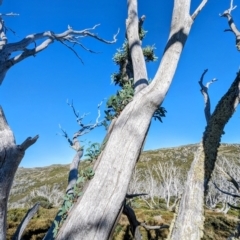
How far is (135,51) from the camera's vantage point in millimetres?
3609

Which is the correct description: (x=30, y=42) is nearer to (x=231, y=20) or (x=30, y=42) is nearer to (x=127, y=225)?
(x=231, y=20)

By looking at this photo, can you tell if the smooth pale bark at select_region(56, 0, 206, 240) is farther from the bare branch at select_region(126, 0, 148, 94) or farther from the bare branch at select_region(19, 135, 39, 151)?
the bare branch at select_region(19, 135, 39, 151)

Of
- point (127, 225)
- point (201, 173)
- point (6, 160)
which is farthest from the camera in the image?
point (127, 225)

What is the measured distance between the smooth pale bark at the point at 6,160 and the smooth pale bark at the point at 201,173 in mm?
4545

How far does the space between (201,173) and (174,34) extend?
170 inches

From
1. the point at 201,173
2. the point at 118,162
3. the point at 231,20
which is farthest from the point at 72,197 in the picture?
the point at 231,20

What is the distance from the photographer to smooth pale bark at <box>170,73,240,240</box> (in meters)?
5.89

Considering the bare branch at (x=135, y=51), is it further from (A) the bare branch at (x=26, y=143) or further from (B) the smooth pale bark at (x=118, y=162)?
(A) the bare branch at (x=26, y=143)

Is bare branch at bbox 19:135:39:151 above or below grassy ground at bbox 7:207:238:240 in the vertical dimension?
above

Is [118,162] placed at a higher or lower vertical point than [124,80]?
lower

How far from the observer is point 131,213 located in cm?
374

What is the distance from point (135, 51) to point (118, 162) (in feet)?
5.58

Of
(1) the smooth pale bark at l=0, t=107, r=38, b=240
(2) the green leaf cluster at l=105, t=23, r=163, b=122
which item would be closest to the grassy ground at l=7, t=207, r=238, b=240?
(2) the green leaf cluster at l=105, t=23, r=163, b=122

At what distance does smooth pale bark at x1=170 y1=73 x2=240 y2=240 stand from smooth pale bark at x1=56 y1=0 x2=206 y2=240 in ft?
12.8
